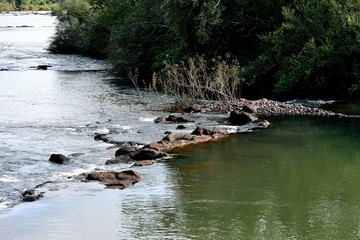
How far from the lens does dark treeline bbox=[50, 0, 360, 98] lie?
4034 centimetres

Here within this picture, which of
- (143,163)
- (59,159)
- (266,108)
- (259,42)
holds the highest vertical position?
(259,42)

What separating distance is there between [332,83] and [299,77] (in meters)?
2.74

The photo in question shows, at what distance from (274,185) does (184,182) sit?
3.09 metres

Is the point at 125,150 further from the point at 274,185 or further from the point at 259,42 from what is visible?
the point at 259,42

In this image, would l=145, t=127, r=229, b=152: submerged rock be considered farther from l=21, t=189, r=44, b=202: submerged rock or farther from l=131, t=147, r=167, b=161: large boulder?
l=21, t=189, r=44, b=202: submerged rock

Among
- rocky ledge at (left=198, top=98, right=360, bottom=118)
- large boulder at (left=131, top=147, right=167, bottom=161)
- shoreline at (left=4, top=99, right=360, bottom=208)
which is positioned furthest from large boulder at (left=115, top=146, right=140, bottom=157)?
rocky ledge at (left=198, top=98, right=360, bottom=118)

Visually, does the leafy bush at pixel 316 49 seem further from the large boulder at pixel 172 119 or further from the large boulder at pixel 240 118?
the large boulder at pixel 172 119

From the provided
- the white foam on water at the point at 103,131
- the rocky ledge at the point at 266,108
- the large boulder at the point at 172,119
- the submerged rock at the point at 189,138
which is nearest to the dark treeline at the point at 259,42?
the rocky ledge at the point at 266,108

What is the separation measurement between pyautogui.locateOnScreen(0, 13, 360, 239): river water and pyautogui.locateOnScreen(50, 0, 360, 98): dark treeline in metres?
2.98

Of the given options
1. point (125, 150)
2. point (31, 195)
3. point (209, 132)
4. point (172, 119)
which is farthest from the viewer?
point (172, 119)

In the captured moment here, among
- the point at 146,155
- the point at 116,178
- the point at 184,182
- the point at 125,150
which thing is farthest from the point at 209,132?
the point at 116,178

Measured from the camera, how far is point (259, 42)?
46406 millimetres

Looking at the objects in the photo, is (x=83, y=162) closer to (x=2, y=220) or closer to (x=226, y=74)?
(x=2, y=220)

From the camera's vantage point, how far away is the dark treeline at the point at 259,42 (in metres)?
40.3
